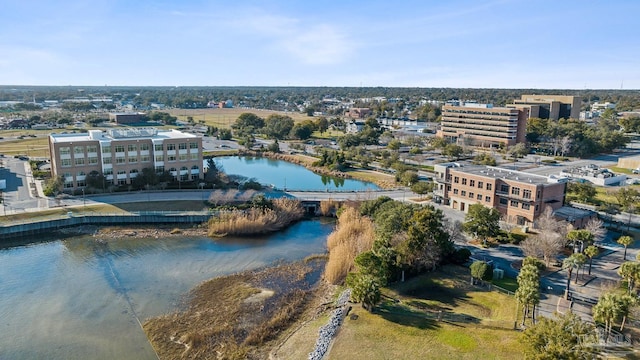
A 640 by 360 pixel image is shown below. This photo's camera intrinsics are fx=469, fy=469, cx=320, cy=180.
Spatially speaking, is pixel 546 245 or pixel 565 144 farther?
pixel 565 144

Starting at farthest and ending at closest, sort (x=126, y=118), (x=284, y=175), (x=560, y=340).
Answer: (x=126, y=118)
(x=284, y=175)
(x=560, y=340)

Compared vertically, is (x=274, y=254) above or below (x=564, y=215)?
below

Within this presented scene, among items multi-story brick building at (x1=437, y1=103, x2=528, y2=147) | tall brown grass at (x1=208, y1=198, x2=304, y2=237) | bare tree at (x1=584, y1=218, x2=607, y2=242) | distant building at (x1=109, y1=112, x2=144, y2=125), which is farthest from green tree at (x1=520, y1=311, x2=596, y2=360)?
distant building at (x1=109, y1=112, x2=144, y2=125)

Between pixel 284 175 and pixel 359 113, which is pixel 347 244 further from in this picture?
pixel 359 113

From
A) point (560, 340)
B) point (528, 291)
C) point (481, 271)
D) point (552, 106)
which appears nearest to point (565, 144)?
point (552, 106)

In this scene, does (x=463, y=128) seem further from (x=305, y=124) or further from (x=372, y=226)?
(x=372, y=226)

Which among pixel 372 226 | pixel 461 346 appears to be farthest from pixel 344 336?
pixel 372 226

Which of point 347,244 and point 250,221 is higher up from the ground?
point 347,244
